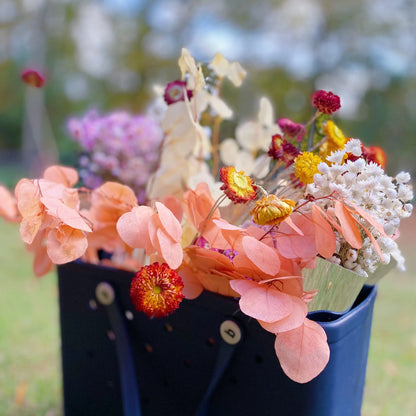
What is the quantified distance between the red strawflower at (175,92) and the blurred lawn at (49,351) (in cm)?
41

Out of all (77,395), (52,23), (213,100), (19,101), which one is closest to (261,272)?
(213,100)

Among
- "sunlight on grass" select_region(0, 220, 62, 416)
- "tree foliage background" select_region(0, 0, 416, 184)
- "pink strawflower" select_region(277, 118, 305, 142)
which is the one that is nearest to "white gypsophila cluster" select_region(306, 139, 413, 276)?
"pink strawflower" select_region(277, 118, 305, 142)

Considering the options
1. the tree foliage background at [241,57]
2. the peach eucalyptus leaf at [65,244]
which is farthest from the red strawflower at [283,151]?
the tree foliage background at [241,57]

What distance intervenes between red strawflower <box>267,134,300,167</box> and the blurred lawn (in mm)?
295

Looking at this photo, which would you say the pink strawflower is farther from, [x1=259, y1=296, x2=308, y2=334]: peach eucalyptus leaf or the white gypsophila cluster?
[x1=259, y1=296, x2=308, y2=334]: peach eucalyptus leaf

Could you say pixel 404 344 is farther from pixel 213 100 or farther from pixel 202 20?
pixel 202 20

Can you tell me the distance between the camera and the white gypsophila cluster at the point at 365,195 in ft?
1.50

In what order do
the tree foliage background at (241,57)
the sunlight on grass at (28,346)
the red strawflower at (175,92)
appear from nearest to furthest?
the red strawflower at (175,92)
the sunlight on grass at (28,346)
the tree foliage background at (241,57)

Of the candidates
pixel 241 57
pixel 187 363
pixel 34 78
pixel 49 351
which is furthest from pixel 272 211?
pixel 241 57

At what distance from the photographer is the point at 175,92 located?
0.65m

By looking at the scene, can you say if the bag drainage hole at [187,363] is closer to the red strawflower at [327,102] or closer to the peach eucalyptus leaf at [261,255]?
the peach eucalyptus leaf at [261,255]

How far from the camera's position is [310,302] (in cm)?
Answer: 50

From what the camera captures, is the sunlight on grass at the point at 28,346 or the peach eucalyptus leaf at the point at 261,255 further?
the sunlight on grass at the point at 28,346

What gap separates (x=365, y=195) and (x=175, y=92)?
0.32 metres
